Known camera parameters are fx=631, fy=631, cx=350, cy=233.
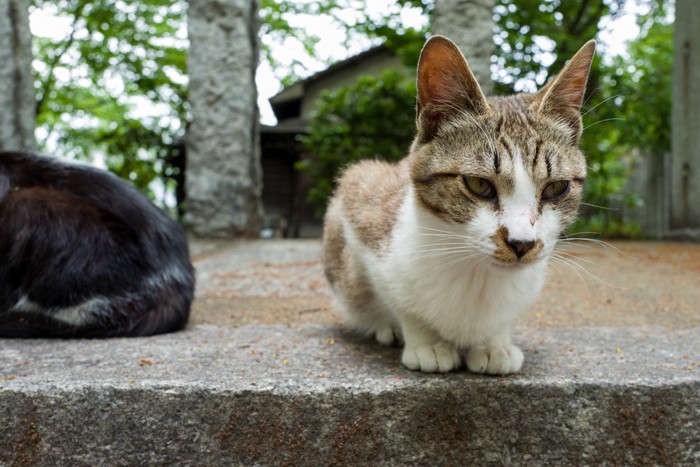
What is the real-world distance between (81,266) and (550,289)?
2890 mm

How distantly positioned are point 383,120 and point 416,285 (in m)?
8.34

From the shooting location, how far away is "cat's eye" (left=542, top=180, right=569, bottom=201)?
1.75 meters

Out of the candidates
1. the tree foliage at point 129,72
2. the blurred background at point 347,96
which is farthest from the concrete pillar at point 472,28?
the tree foliage at point 129,72

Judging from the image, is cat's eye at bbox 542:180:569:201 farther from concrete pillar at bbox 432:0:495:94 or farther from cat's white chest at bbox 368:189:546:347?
concrete pillar at bbox 432:0:495:94

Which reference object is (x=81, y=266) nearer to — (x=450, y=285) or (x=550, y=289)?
(x=450, y=285)

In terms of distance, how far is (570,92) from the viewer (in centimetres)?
193

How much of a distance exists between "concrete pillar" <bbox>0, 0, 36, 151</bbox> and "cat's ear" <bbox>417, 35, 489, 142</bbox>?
166 inches

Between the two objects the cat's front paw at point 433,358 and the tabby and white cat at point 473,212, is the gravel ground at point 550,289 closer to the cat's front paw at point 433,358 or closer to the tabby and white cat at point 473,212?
the tabby and white cat at point 473,212

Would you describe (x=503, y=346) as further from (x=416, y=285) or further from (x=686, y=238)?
(x=686, y=238)

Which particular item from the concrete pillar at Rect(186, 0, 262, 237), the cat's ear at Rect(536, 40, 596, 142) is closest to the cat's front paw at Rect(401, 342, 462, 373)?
the cat's ear at Rect(536, 40, 596, 142)

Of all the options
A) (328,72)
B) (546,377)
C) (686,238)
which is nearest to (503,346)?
(546,377)

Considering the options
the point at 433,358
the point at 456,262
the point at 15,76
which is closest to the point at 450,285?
the point at 456,262

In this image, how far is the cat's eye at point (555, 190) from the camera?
1.75 meters

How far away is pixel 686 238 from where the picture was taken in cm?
729
